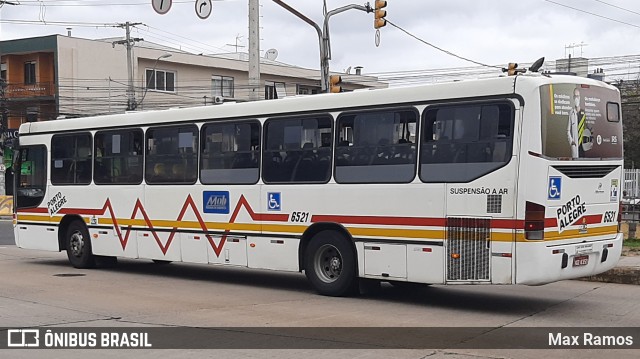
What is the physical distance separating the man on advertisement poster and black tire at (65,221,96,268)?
10.5 meters

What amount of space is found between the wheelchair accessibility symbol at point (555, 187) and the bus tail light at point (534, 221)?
0.29 metres

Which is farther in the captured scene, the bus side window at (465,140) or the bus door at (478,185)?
the bus side window at (465,140)

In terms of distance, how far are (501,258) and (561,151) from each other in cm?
166

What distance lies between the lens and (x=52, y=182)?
59.7ft

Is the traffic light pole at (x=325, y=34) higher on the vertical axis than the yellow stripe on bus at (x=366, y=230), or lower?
higher

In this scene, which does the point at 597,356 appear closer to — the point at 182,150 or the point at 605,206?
the point at 605,206

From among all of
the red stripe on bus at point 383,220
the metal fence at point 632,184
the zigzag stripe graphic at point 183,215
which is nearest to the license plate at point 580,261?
the red stripe on bus at point 383,220

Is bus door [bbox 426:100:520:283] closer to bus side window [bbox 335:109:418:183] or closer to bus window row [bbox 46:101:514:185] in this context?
bus window row [bbox 46:101:514:185]

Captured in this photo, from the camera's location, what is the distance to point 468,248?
37.4 ft

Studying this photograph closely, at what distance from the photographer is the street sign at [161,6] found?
83.0ft

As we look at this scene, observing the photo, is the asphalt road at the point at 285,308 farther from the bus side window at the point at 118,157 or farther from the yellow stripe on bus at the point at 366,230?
the bus side window at the point at 118,157

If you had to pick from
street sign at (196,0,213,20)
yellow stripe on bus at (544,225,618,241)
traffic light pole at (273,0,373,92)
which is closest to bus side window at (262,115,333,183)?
yellow stripe on bus at (544,225,618,241)

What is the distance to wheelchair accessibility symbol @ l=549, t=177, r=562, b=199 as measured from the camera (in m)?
11.0

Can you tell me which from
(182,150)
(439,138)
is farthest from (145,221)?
(439,138)
